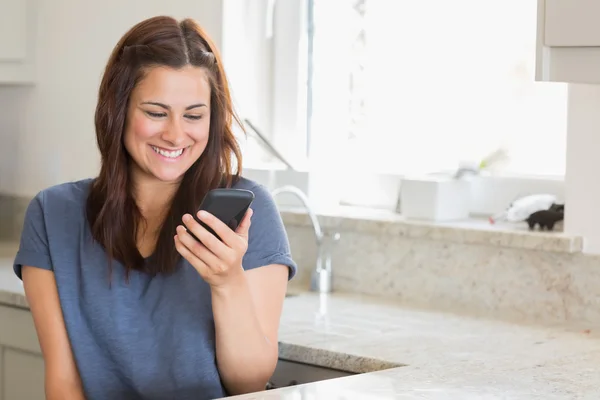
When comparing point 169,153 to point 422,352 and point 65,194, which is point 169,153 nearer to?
point 65,194

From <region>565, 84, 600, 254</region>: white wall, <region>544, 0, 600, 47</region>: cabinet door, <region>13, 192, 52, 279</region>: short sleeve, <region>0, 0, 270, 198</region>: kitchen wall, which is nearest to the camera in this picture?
<region>544, 0, 600, 47</region>: cabinet door

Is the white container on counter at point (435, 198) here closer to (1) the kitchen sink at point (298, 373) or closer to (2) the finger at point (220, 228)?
(1) the kitchen sink at point (298, 373)

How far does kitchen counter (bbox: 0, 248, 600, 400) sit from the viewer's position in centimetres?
166

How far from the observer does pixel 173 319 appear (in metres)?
1.97

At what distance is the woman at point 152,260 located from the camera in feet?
6.40

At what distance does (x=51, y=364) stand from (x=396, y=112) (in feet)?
4.06

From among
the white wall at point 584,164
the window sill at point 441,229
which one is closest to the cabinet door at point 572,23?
the white wall at point 584,164

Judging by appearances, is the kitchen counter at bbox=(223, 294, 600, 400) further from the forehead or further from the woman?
the forehead

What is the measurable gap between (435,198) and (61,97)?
4.39 ft

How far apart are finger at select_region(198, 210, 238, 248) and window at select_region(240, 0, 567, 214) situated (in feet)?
3.64

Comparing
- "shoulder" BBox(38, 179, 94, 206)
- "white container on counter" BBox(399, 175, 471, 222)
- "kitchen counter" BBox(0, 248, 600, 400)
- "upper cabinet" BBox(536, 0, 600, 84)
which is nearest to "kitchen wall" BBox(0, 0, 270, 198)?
"white container on counter" BBox(399, 175, 471, 222)

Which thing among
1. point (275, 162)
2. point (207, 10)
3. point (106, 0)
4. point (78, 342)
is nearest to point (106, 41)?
point (106, 0)

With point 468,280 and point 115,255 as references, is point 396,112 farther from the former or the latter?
point 115,255

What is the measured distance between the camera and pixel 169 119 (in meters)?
1.94
